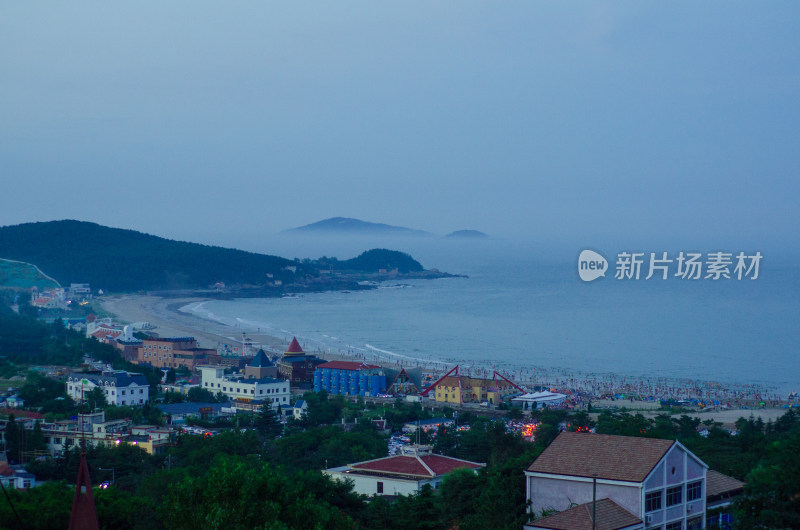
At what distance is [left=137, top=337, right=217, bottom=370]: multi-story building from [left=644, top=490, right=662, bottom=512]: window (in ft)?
84.8

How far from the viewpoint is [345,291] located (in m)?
85.1

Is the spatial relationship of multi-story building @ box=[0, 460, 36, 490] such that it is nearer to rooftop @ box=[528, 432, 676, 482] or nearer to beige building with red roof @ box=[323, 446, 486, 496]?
beige building with red roof @ box=[323, 446, 486, 496]

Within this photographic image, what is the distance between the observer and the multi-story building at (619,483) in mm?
8312

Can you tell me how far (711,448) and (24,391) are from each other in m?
15.8

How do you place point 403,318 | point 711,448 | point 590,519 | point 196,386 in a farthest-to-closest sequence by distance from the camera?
point 403,318, point 196,386, point 711,448, point 590,519

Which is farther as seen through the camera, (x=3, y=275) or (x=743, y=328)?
(x=3, y=275)

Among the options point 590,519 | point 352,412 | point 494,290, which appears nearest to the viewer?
point 590,519

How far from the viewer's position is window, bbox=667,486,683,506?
8.70 m

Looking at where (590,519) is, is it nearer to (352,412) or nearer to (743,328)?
(352,412)

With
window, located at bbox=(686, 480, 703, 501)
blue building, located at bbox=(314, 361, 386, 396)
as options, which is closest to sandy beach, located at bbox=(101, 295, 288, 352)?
blue building, located at bbox=(314, 361, 386, 396)

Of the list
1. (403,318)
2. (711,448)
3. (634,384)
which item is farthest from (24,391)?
(403,318)

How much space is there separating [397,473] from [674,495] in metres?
5.25

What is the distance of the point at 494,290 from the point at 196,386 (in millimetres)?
54516

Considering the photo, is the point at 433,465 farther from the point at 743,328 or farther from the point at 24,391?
the point at 743,328
